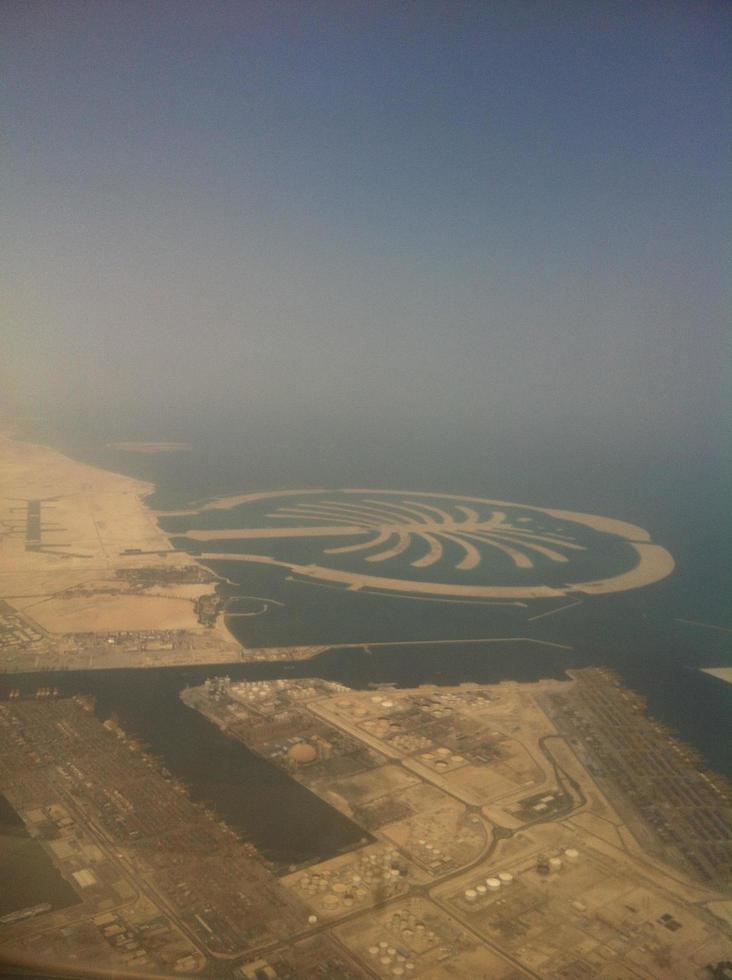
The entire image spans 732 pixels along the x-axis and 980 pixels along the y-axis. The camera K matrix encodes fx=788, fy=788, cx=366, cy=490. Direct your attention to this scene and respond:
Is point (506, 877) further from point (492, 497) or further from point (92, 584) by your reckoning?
point (492, 497)

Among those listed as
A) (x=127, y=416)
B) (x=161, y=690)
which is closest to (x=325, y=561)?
(x=161, y=690)

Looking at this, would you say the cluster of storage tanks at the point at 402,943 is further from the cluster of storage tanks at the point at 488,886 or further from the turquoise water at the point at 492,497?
the turquoise water at the point at 492,497

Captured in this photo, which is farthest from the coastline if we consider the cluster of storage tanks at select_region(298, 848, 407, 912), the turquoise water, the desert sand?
the cluster of storage tanks at select_region(298, 848, 407, 912)

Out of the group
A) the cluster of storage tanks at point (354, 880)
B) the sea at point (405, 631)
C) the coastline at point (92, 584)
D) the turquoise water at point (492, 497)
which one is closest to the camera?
the cluster of storage tanks at point (354, 880)

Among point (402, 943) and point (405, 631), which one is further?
point (405, 631)

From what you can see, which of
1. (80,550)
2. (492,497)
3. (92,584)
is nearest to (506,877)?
(92,584)

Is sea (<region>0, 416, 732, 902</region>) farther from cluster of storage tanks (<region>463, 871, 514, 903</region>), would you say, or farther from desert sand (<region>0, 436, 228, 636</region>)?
cluster of storage tanks (<region>463, 871, 514, 903</region>)

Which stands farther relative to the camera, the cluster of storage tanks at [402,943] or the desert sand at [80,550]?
the desert sand at [80,550]

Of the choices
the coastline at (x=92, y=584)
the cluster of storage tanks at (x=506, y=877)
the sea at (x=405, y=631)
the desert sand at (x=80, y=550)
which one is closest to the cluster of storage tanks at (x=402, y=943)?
the cluster of storage tanks at (x=506, y=877)
